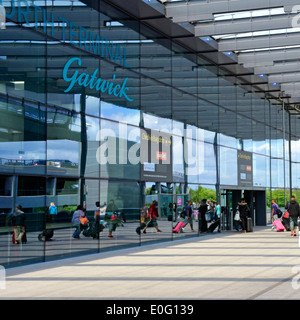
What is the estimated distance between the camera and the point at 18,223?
13.5 m

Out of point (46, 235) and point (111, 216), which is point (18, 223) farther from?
point (111, 216)

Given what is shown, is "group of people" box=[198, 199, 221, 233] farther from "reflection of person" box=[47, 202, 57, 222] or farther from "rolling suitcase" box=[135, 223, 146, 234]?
"reflection of person" box=[47, 202, 57, 222]

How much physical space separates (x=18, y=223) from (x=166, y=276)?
3978mm

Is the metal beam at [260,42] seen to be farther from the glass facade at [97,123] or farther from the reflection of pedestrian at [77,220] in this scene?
the reflection of pedestrian at [77,220]

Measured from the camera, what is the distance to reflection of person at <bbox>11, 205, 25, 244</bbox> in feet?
43.9

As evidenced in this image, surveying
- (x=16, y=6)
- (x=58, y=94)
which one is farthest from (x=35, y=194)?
(x=16, y=6)

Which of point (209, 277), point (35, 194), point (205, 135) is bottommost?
point (209, 277)

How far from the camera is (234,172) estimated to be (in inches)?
1120

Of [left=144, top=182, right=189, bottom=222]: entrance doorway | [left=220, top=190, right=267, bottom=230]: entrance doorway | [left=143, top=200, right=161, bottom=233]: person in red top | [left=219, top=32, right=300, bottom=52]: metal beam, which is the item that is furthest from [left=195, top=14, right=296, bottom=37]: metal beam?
[left=220, top=190, right=267, bottom=230]: entrance doorway

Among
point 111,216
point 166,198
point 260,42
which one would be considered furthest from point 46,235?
point 260,42

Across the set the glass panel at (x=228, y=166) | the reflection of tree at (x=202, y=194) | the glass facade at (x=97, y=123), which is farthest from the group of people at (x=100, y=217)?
the glass panel at (x=228, y=166)

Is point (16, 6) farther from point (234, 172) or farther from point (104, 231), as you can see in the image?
point (234, 172)

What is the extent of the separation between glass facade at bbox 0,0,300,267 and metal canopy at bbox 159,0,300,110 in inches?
66.6
